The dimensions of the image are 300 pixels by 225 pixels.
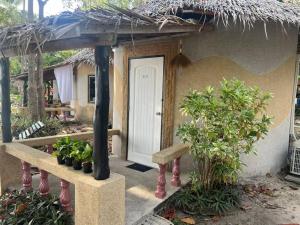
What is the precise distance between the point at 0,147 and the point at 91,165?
7.71 ft

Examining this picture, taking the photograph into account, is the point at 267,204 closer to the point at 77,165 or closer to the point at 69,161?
the point at 77,165

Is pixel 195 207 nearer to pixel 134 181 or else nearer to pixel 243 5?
pixel 134 181

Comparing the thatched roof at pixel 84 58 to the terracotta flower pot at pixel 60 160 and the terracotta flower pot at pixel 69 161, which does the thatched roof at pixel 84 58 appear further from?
the terracotta flower pot at pixel 69 161

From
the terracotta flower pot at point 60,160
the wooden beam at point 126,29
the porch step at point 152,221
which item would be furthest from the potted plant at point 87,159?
the wooden beam at point 126,29

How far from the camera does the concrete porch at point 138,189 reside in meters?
3.87

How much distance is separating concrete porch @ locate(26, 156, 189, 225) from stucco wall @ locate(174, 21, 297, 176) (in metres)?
1.23

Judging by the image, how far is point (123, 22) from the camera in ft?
10.0

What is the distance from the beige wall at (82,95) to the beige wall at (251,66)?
9.72 metres

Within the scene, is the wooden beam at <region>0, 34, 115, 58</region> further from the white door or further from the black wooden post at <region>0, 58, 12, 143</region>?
the white door

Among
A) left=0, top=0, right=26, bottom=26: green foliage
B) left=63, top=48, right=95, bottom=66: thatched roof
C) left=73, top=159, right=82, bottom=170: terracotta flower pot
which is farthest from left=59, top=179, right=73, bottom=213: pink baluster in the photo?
left=0, top=0, right=26, bottom=26: green foliage

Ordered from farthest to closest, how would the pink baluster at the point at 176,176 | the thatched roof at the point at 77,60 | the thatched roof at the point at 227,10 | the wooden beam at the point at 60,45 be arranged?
1. the thatched roof at the point at 77,60
2. the pink baluster at the point at 176,176
3. the thatched roof at the point at 227,10
4. the wooden beam at the point at 60,45

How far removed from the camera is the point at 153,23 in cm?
344

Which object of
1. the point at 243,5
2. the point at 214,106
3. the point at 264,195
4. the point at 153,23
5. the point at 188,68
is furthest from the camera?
the point at 188,68

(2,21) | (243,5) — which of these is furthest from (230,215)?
(2,21)
